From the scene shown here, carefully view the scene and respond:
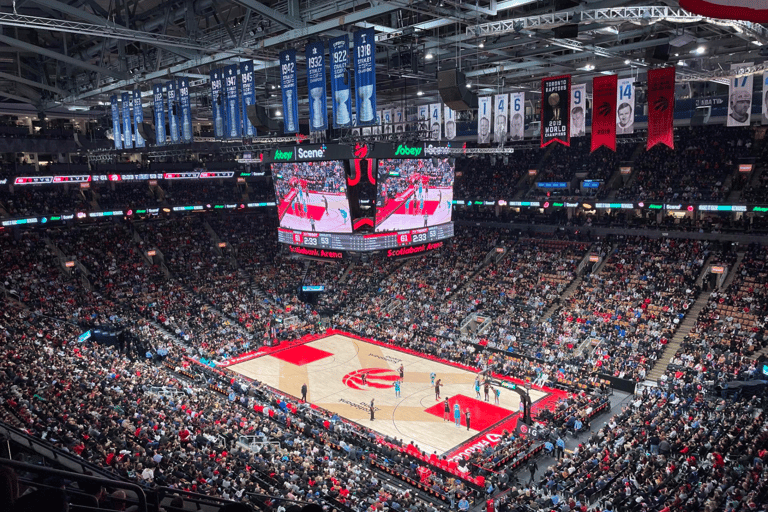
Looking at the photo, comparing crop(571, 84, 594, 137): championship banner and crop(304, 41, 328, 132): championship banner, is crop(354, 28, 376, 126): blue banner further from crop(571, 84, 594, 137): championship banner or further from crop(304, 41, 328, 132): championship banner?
crop(571, 84, 594, 137): championship banner

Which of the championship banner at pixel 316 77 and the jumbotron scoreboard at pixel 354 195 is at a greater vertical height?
the championship banner at pixel 316 77

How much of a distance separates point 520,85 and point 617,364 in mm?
14662

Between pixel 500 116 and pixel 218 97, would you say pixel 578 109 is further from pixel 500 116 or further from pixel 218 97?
pixel 218 97

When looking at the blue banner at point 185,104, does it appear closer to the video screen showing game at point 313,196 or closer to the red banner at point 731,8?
the video screen showing game at point 313,196

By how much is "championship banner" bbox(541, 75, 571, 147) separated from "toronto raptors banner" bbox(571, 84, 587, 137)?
8.05 feet

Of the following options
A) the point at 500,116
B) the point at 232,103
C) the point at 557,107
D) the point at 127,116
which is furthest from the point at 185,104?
the point at 557,107

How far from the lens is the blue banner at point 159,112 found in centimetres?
2206

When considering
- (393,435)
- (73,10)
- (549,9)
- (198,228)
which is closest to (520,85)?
(549,9)

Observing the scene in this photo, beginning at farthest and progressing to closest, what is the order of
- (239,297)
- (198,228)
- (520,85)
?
1. (198,228)
2. (239,297)
3. (520,85)

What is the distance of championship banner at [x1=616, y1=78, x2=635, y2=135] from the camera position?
20438 millimetres

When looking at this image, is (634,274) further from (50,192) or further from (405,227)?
(50,192)

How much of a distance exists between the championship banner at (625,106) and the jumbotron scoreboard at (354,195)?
686 cm

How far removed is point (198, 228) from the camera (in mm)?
46344

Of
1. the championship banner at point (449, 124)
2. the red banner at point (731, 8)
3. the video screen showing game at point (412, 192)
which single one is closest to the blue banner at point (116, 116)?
the video screen showing game at point (412, 192)
